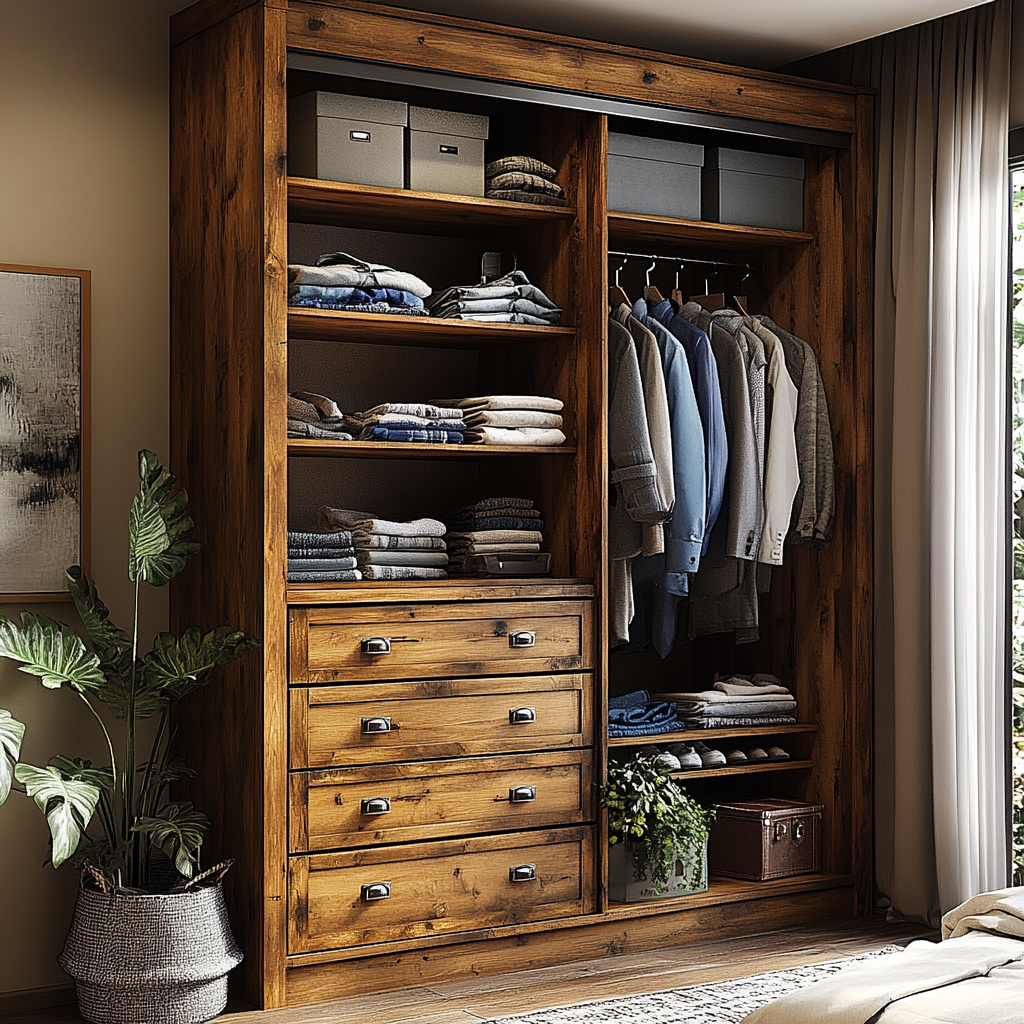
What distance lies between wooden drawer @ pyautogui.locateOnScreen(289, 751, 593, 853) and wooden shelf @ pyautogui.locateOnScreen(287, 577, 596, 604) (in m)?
0.43

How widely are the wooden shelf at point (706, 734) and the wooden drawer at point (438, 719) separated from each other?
18cm

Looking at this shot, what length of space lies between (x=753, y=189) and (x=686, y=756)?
1.77 meters

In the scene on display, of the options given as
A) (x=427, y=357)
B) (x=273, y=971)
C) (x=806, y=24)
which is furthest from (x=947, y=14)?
(x=273, y=971)

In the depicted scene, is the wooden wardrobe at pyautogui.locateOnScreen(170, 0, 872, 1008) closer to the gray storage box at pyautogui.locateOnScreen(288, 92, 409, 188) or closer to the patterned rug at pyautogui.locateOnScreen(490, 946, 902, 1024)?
the gray storage box at pyautogui.locateOnScreen(288, 92, 409, 188)

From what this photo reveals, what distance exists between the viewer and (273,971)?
3.57 meters

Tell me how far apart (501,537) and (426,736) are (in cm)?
64

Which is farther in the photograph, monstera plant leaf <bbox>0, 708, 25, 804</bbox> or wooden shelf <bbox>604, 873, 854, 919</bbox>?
wooden shelf <bbox>604, 873, 854, 919</bbox>

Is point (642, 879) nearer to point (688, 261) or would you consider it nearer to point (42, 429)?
point (688, 261)

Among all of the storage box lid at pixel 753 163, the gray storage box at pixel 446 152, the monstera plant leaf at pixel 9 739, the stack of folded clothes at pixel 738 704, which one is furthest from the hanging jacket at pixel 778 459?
the monstera plant leaf at pixel 9 739

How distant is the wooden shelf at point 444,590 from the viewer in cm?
364

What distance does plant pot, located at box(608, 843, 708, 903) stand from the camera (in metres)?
4.17

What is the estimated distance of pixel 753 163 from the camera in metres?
4.51

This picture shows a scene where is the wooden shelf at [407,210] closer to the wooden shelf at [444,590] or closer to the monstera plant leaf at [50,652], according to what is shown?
the wooden shelf at [444,590]

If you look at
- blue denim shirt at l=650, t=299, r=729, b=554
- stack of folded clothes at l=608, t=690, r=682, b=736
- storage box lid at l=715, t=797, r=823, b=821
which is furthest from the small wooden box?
blue denim shirt at l=650, t=299, r=729, b=554
